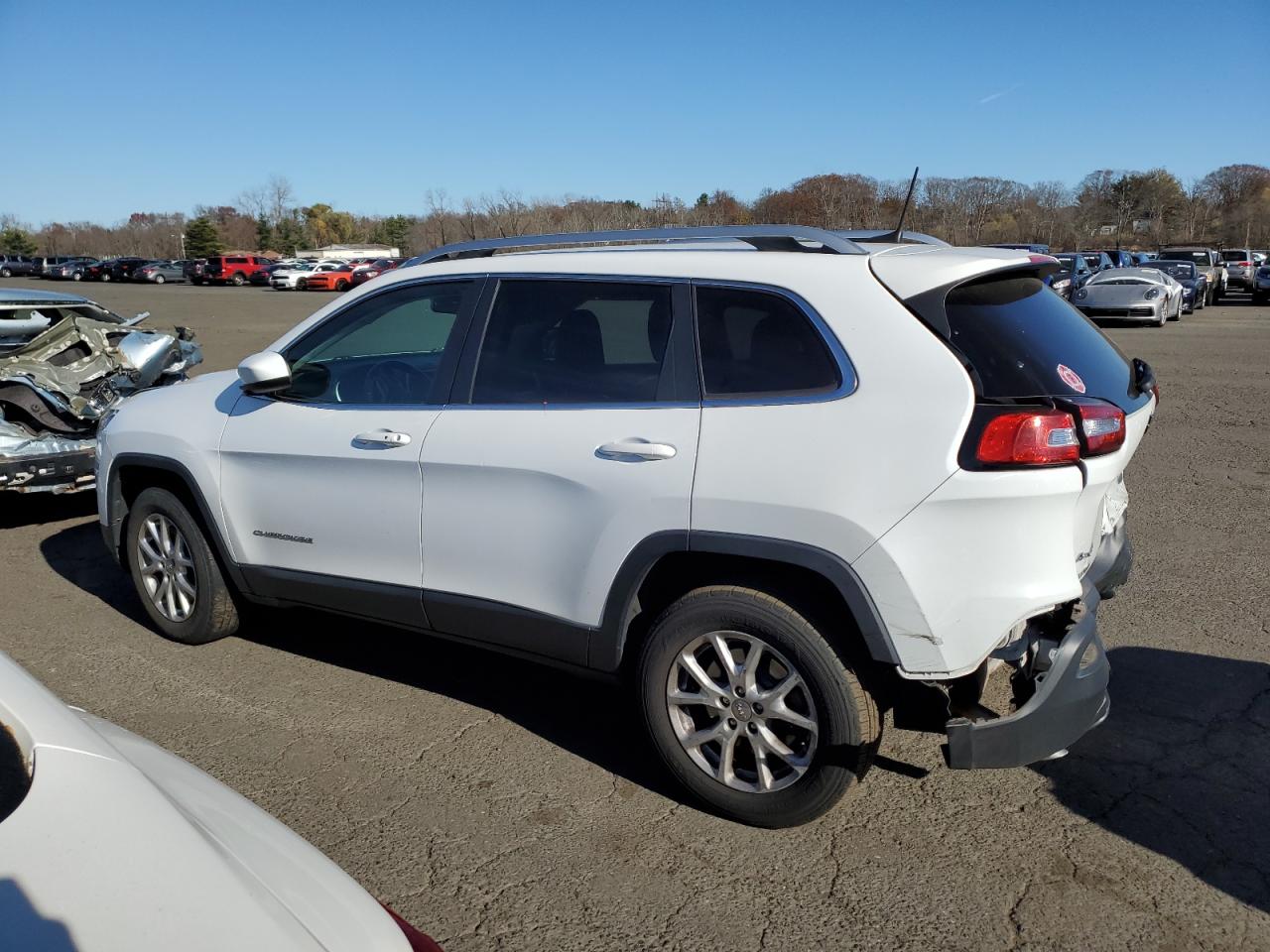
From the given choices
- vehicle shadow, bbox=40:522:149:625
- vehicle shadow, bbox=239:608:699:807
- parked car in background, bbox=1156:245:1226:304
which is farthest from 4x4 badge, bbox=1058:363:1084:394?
parked car in background, bbox=1156:245:1226:304

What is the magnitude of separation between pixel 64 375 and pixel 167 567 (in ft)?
11.1

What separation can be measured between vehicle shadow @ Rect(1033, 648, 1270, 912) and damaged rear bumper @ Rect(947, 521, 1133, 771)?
483mm

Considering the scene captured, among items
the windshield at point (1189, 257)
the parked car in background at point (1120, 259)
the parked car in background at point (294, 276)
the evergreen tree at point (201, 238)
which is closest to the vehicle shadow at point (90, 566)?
the parked car in background at point (1120, 259)

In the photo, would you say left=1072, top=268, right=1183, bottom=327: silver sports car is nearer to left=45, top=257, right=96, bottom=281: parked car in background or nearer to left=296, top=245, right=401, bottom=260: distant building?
left=296, top=245, right=401, bottom=260: distant building

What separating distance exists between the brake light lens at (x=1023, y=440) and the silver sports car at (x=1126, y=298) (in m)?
22.6

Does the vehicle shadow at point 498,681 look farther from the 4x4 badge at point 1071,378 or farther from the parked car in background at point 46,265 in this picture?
the parked car in background at point 46,265

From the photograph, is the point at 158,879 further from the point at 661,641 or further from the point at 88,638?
the point at 88,638

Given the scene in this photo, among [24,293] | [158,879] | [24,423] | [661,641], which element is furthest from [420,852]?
[24,293]

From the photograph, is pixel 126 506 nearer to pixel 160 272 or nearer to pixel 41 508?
pixel 41 508

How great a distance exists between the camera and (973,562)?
3012 millimetres

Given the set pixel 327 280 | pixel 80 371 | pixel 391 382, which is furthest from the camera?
pixel 327 280

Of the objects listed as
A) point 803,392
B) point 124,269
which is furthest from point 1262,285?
point 124,269

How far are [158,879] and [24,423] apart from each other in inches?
263

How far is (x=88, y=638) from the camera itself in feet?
17.3
